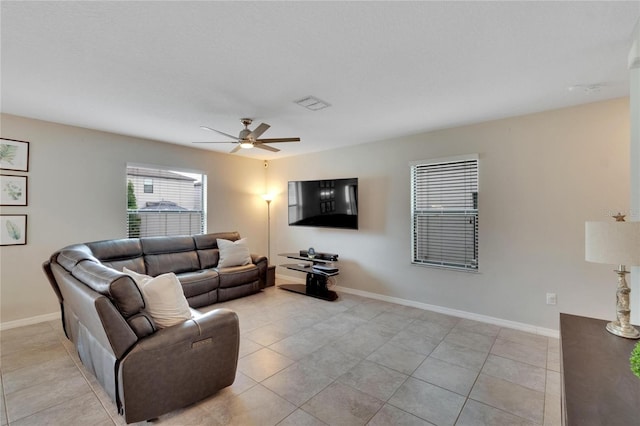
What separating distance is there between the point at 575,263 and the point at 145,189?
5828mm

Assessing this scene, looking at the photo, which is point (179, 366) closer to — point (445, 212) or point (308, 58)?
point (308, 58)

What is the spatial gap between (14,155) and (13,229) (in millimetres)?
891

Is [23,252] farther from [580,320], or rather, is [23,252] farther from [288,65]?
[580,320]

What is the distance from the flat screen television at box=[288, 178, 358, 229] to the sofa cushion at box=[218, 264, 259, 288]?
1.19m

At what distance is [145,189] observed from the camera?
4.62m

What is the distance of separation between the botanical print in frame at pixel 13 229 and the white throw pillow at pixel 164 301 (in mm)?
2648

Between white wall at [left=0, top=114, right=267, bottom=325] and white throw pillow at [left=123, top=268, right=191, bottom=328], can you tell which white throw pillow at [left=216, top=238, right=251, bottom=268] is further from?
white throw pillow at [left=123, top=268, right=191, bottom=328]

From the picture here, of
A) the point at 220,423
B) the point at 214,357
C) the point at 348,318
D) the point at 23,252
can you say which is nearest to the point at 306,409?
the point at 220,423

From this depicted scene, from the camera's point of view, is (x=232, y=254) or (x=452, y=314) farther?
(x=232, y=254)

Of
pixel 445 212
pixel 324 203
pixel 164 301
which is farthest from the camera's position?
pixel 324 203

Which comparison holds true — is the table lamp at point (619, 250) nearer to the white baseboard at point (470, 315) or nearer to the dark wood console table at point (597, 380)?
the dark wood console table at point (597, 380)

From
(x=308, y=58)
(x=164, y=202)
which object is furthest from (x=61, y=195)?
(x=308, y=58)

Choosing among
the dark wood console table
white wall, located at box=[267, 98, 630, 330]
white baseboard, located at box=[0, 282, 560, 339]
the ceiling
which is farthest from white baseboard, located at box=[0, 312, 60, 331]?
the dark wood console table

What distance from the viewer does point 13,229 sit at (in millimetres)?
3457
